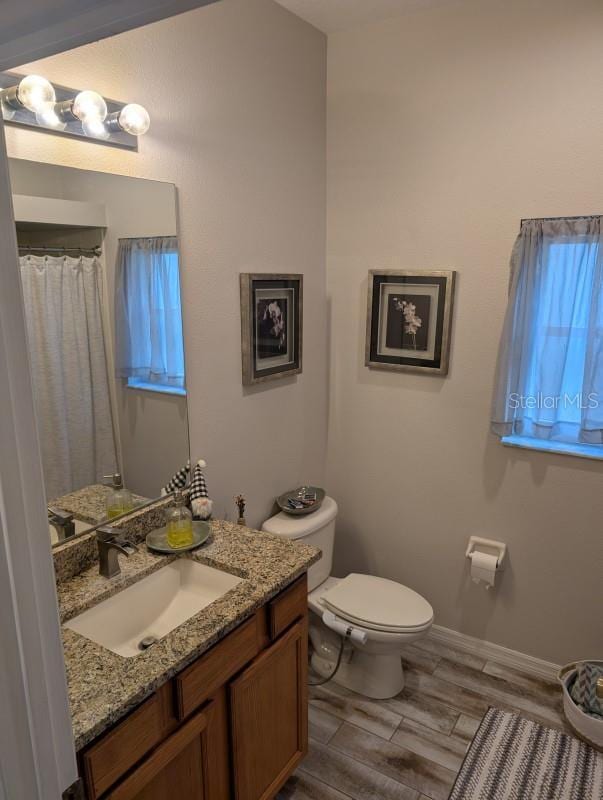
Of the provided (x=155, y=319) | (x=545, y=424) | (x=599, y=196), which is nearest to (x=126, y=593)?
(x=155, y=319)

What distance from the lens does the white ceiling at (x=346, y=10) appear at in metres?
2.19

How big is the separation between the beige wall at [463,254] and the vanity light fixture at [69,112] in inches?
48.5

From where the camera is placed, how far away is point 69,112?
1.46m

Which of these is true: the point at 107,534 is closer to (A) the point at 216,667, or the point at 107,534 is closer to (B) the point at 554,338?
(A) the point at 216,667

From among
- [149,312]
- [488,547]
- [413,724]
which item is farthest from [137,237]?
[413,724]

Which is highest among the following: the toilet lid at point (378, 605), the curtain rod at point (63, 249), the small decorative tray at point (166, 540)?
the curtain rod at point (63, 249)

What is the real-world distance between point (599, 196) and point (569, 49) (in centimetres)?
55

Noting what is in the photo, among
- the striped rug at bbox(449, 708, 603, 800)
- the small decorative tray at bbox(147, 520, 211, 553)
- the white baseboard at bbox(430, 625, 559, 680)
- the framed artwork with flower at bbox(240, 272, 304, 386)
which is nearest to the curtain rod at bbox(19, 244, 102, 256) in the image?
the framed artwork with flower at bbox(240, 272, 304, 386)

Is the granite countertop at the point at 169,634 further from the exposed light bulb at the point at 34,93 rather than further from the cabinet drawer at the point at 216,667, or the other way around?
the exposed light bulb at the point at 34,93

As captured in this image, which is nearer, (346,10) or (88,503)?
(88,503)

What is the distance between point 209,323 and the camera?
2.05 metres

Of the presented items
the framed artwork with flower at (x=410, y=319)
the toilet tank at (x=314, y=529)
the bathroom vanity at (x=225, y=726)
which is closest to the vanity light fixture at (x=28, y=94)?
the bathroom vanity at (x=225, y=726)

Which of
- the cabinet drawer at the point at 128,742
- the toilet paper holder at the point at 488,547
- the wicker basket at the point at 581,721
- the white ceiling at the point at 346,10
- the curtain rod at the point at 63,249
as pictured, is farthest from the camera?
the toilet paper holder at the point at 488,547

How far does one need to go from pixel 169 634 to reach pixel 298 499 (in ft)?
3.91
